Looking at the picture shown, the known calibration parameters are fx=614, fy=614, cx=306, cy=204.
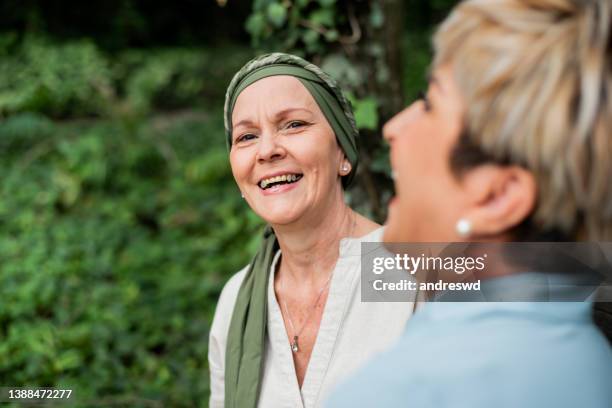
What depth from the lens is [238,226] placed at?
5.74 m

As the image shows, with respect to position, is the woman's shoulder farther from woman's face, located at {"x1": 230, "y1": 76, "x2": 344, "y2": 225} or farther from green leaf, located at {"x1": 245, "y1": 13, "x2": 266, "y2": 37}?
green leaf, located at {"x1": 245, "y1": 13, "x2": 266, "y2": 37}

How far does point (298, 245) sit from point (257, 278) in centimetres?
22

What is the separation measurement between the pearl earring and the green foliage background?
1895 millimetres

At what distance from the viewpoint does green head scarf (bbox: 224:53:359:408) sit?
1.96 meters

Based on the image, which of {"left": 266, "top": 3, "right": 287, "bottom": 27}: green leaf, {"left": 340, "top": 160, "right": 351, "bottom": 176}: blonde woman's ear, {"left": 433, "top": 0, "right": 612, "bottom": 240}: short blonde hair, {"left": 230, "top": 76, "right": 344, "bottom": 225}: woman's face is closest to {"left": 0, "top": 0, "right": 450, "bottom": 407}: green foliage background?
{"left": 266, "top": 3, "right": 287, "bottom": 27}: green leaf

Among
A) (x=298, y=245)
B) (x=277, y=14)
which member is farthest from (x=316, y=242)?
(x=277, y=14)

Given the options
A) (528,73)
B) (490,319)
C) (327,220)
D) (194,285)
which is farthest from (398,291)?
(194,285)

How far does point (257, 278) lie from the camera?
2.16 meters

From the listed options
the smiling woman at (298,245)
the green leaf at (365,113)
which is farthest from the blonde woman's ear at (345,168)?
the green leaf at (365,113)

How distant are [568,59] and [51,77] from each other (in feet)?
26.2

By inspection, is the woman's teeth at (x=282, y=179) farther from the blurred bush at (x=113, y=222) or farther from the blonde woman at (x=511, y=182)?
the blurred bush at (x=113, y=222)

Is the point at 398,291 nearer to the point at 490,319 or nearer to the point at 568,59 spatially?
the point at 490,319

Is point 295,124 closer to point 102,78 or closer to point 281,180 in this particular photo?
A: point 281,180

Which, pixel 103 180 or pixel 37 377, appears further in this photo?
pixel 103 180
